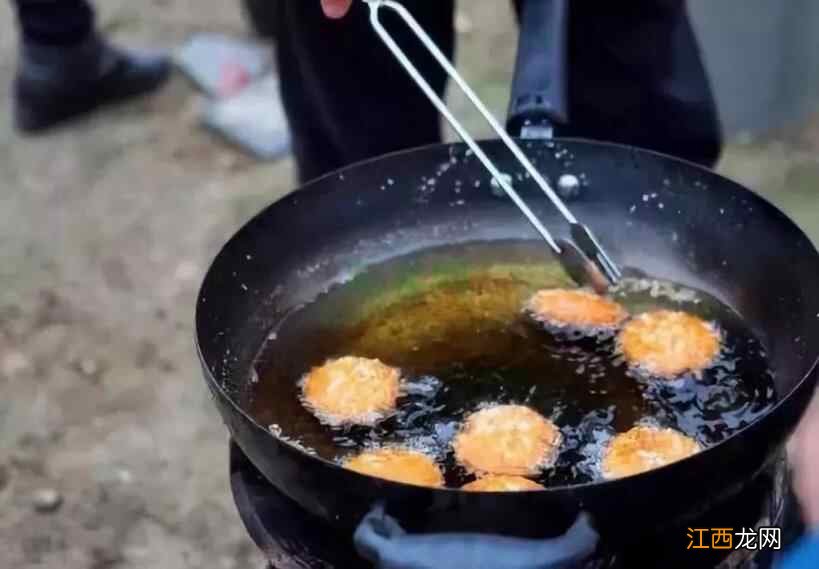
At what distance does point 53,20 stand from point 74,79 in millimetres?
215

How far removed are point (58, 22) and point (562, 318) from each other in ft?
8.66

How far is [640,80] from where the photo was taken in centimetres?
249

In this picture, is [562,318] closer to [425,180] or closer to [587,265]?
[587,265]

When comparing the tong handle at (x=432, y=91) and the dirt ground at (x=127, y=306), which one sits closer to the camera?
the tong handle at (x=432, y=91)

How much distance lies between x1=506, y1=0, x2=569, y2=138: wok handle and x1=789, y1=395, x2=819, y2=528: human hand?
63 cm

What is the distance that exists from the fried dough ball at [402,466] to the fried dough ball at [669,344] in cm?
38

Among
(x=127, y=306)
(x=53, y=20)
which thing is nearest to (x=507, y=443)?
(x=127, y=306)

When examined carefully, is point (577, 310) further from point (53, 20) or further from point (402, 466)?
point (53, 20)

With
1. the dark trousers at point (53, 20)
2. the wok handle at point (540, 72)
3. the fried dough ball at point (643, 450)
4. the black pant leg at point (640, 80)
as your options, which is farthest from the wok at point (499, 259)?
the dark trousers at point (53, 20)

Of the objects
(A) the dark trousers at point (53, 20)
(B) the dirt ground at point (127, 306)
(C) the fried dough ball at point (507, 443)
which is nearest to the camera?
(C) the fried dough ball at point (507, 443)

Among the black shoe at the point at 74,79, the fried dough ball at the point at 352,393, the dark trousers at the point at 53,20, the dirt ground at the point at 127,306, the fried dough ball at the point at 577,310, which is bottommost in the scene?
the dirt ground at the point at 127,306

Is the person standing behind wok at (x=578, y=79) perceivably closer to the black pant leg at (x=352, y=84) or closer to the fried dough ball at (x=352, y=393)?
the black pant leg at (x=352, y=84)

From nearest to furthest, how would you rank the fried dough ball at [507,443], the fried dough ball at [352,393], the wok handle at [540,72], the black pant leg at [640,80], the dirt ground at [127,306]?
the fried dough ball at [507,443] → the fried dough ball at [352,393] → the wok handle at [540,72] → the black pant leg at [640,80] → the dirt ground at [127,306]

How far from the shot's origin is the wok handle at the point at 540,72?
1.93 m
